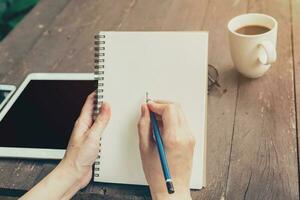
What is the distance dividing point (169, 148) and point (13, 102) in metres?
0.38

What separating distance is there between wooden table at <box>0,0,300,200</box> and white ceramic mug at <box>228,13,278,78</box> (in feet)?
0.10

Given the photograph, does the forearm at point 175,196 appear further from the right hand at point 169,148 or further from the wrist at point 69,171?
the wrist at point 69,171

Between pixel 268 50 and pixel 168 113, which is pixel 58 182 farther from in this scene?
pixel 268 50

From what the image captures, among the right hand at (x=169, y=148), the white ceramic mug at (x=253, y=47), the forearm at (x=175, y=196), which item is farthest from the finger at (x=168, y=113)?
the white ceramic mug at (x=253, y=47)

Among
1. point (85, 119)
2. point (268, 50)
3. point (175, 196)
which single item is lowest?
point (175, 196)

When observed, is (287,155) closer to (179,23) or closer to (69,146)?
(69,146)

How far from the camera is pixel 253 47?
2.58 ft

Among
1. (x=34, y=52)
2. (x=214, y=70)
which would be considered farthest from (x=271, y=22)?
(x=34, y=52)

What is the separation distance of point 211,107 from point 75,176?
286mm

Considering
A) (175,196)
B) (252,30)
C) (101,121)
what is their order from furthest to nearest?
(252,30) < (101,121) < (175,196)

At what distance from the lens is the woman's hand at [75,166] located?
0.70m

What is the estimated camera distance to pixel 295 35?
95 cm

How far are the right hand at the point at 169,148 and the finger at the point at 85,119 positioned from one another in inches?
3.9

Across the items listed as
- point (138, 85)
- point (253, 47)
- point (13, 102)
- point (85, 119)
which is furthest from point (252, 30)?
point (13, 102)
